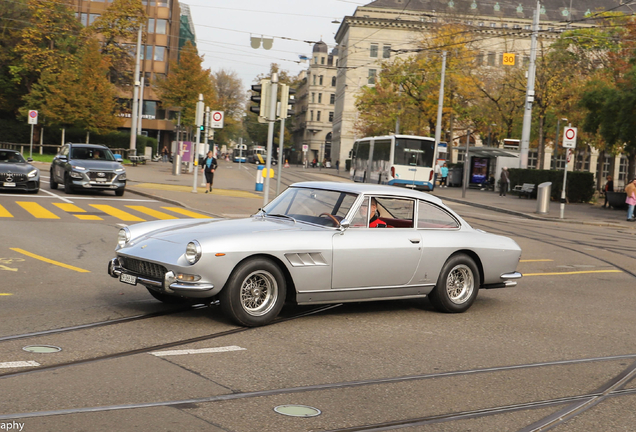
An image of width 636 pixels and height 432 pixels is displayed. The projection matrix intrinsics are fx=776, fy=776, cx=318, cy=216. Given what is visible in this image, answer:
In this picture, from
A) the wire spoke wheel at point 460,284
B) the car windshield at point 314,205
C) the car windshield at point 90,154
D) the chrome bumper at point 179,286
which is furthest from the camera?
the car windshield at point 90,154

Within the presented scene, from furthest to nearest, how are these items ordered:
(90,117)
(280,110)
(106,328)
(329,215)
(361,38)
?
1. (361,38)
2. (90,117)
3. (280,110)
4. (329,215)
5. (106,328)

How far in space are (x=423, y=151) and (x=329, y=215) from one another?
32.9 meters

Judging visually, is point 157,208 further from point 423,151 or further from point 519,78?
point 519,78

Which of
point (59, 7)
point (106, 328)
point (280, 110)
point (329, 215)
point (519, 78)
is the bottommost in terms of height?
point (106, 328)

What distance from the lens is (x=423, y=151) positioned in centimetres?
4028

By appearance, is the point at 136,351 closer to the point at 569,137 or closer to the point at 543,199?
the point at 569,137

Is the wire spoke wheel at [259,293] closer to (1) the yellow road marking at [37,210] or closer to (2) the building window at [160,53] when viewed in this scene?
(1) the yellow road marking at [37,210]

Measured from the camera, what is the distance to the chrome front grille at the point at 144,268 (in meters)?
7.12

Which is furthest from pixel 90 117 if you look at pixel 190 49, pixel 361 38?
pixel 361 38

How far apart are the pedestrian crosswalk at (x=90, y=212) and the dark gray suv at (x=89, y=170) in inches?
104

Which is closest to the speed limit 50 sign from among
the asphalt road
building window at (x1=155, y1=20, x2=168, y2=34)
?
the asphalt road

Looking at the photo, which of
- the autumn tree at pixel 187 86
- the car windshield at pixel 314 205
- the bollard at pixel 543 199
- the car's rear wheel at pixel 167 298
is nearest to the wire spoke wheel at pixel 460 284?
the car windshield at pixel 314 205

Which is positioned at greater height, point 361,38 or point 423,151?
point 361,38

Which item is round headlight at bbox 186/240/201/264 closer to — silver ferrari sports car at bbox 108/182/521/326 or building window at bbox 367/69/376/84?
silver ferrari sports car at bbox 108/182/521/326
